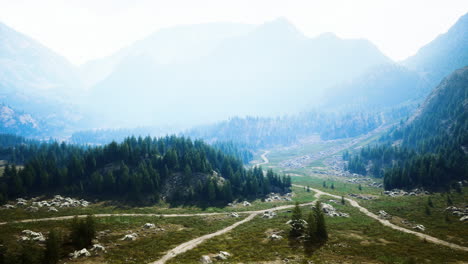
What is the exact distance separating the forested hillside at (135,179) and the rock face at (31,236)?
146 feet

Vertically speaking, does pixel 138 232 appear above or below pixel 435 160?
below

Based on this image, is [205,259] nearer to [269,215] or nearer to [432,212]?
[269,215]

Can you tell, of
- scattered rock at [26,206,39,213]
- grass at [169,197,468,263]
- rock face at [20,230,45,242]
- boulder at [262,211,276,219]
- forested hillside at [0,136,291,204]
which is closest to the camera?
grass at [169,197,468,263]

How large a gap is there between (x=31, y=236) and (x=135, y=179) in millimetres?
50016

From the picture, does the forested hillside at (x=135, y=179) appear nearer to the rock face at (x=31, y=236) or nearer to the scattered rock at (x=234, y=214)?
the scattered rock at (x=234, y=214)

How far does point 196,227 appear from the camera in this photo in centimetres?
6700

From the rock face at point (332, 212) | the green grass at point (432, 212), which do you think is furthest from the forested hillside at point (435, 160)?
the rock face at point (332, 212)

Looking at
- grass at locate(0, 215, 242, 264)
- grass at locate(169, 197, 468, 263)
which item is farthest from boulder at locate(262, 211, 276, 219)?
grass at locate(169, 197, 468, 263)

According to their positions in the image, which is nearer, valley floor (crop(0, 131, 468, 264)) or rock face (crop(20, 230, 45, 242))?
valley floor (crop(0, 131, 468, 264))

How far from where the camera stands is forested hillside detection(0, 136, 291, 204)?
98.1 meters

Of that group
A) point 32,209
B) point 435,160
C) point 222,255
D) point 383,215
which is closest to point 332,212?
point 383,215

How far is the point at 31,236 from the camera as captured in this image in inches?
1948

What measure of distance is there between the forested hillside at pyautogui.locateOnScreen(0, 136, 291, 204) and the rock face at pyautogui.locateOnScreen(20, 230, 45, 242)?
Answer: 44.4 m

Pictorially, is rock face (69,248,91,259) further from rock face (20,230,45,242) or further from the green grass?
the green grass
